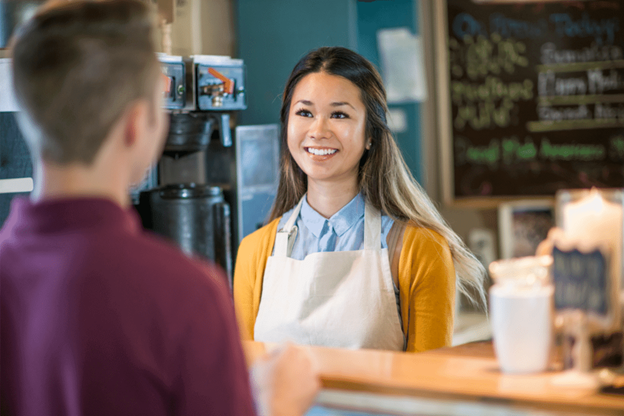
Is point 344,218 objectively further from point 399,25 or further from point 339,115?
point 399,25

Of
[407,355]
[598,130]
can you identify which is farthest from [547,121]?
[407,355]

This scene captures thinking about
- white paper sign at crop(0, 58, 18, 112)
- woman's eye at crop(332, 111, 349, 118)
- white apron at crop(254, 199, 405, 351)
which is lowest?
white apron at crop(254, 199, 405, 351)

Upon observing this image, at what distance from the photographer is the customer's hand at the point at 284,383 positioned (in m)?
0.85

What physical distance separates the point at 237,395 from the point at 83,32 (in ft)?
1.32

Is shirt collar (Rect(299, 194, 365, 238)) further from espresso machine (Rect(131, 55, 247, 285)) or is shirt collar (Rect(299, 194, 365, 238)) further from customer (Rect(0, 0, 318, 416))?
customer (Rect(0, 0, 318, 416))

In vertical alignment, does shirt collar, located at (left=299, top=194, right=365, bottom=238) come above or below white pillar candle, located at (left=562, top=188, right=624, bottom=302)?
below

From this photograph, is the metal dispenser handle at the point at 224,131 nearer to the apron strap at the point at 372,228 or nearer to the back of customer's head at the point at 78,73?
the apron strap at the point at 372,228

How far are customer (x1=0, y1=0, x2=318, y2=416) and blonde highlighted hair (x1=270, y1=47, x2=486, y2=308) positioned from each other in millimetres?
1157

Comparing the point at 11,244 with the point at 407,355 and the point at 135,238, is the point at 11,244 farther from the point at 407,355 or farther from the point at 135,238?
the point at 407,355

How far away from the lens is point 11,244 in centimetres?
74

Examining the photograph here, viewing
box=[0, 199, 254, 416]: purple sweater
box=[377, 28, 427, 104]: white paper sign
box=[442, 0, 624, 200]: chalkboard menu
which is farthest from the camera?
box=[377, 28, 427, 104]: white paper sign

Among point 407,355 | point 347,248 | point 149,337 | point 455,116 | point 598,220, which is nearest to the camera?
point 149,337

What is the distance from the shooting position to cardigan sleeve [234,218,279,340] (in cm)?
186

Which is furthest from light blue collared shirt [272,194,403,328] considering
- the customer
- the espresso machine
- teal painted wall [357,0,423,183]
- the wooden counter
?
teal painted wall [357,0,423,183]
